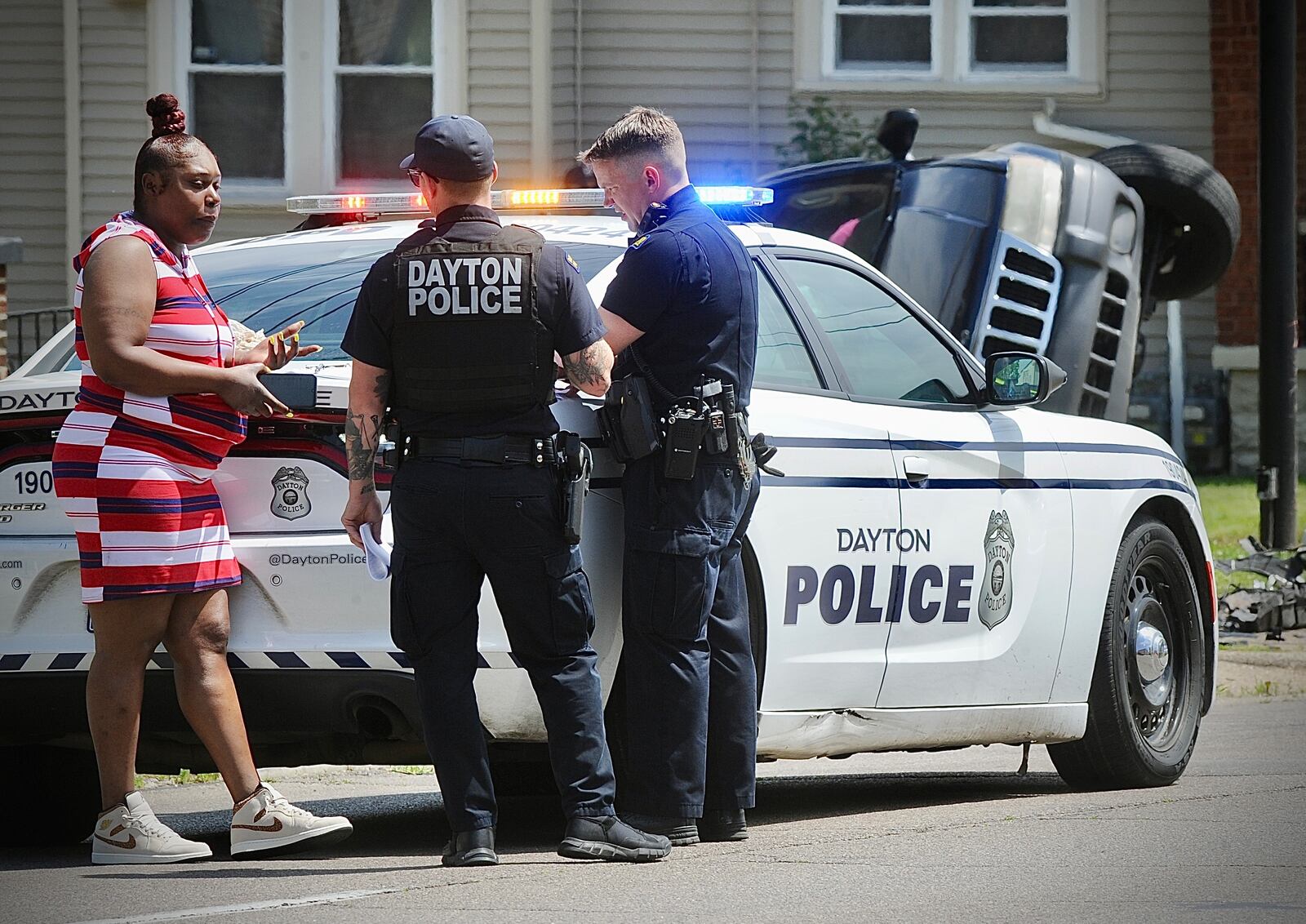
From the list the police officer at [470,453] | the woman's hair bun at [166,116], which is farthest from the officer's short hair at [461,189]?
the woman's hair bun at [166,116]

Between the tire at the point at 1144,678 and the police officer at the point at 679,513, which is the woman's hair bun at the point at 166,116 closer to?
the police officer at the point at 679,513

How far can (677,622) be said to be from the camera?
16.6 feet

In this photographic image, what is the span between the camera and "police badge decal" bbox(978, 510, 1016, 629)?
6.14 m

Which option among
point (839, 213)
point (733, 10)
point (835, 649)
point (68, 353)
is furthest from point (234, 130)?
point (835, 649)

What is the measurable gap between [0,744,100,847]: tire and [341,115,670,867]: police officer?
1.50 meters

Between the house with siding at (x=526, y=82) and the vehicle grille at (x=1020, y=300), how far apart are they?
18.3 ft

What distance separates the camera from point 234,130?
629 inches

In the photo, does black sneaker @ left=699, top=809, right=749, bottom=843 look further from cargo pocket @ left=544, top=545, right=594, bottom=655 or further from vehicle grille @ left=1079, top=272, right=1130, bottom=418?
vehicle grille @ left=1079, top=272, right=1130, bottom=418

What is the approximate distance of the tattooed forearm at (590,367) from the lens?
4941mm

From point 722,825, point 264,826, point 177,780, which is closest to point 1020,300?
point 177,780

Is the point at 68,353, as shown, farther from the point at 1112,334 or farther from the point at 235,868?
the point at 1112,334

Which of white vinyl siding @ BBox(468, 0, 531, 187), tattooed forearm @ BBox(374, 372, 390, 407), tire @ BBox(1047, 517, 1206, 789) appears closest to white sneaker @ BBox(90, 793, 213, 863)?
tattooed forearm @ BBox(374, 372, 390, 407)

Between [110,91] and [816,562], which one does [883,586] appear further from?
[110,91]

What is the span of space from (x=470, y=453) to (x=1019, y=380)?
2180mm
